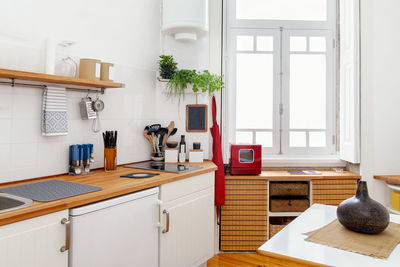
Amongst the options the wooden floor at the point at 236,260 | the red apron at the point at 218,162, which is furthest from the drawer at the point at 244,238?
the red apron at the point at 218,162

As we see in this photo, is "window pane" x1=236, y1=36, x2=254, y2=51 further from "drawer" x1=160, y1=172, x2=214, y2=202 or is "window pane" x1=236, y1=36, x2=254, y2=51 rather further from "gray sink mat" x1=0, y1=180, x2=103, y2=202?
"gray sink mat" x1=0, y1=180, x2=103, y2=202

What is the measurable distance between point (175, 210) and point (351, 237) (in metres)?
1.30

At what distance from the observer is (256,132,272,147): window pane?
342 centimetres

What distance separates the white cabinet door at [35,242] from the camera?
1249mm

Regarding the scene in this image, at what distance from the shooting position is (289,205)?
9.86 feet

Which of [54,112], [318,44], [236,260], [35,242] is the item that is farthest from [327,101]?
[35,242]

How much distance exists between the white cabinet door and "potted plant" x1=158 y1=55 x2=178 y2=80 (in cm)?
175

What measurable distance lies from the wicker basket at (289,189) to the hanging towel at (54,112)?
1.99 meters

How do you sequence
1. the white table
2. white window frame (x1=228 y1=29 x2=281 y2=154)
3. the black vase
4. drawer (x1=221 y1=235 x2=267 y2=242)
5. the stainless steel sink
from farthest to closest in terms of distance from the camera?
white window frame (x1=228 y1=29 x2=281 y2=154) → drawer (x1=221 y1=235 x2=267 y2=242) → the stainless steel sink → the black vase → the white table

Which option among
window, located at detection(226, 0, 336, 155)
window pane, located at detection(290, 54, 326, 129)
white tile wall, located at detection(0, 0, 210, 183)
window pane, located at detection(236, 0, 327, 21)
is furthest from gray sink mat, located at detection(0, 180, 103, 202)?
window pane, located at detection(236, 0, 327, 21)

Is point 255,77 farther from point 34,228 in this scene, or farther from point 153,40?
point 34,228

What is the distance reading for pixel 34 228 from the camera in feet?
4.42

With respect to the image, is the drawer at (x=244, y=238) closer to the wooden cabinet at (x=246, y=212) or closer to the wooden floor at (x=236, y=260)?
the wooden cabinet at (x=246, y=212)

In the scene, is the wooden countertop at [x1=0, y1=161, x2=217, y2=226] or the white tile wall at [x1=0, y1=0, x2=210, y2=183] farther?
the white tile wall at [x1=0, y1=0, x2=210, y2=183]
